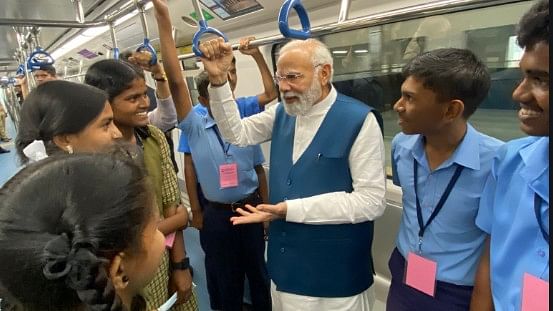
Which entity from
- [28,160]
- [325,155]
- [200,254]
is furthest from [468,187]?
[200,254]

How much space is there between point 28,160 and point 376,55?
183 cm

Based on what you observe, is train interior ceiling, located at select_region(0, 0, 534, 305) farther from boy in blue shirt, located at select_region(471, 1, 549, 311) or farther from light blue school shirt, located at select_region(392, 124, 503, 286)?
light blue school shirt, located at select_region(392, 124, 503, 286)

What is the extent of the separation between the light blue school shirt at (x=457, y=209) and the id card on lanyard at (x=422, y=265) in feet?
0.04

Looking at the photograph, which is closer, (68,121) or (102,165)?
(102,165)

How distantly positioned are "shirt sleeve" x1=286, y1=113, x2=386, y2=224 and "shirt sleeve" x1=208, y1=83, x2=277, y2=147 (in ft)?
1.50

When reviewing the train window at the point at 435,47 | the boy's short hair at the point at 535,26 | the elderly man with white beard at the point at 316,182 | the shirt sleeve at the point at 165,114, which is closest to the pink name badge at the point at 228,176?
the shirt sleeve at the point at 165,114

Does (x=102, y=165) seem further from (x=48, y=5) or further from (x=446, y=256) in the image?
(x=48, y=5)

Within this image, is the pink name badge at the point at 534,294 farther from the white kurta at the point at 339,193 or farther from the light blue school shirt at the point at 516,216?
the white kurta at the point at 339,193

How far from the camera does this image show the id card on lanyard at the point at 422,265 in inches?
49.8

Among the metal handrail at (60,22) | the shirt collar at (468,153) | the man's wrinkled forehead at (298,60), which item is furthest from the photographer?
the metal handrail at (60,22)

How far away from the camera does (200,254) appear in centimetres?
398

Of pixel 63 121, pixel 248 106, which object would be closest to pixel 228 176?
pixel 248 106

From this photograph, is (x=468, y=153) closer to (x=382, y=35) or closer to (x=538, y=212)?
(x=538, y=212)

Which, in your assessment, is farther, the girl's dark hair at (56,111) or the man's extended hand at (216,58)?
the man's extended hand at (216,58)
